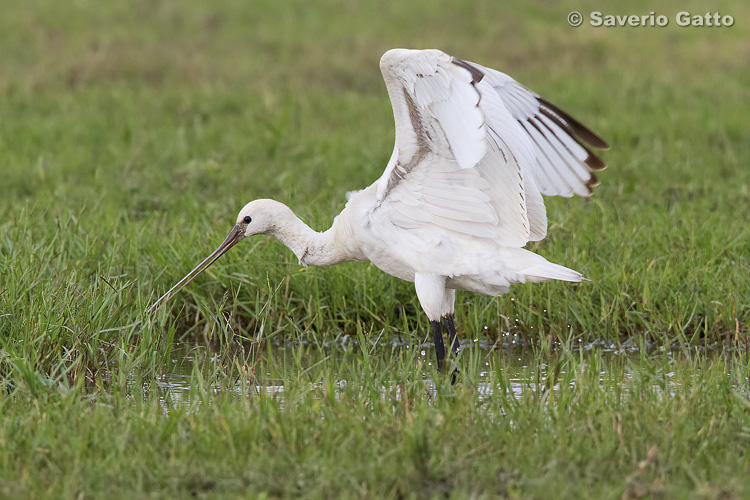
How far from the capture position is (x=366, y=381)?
15.2 ft

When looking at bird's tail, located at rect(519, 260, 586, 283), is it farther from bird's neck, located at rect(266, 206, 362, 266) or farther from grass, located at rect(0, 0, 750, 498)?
bird's neck, located at rect(266, 206, 362, 266)

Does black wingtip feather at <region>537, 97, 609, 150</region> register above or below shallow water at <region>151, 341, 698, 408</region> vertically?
above

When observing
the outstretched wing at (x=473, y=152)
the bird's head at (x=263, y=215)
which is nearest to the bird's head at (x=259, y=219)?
the bird's head at (x=263, y=215)

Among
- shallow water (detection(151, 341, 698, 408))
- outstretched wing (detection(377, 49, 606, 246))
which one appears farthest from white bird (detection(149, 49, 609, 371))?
shallow water (detection(151, 341, 698, 408))

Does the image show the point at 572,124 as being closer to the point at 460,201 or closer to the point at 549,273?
the point at 460,201

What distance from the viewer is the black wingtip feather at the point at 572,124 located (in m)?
5.29

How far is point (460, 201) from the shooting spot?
532 centimetres

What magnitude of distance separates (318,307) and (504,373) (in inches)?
72.6

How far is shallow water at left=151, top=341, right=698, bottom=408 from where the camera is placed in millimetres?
4633

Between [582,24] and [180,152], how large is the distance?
27.0 ft

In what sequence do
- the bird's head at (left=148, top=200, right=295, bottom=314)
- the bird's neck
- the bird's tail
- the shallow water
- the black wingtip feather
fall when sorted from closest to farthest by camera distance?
1. the shallow water
2. the bird's tail
3. the black wingtip feather
4. the bird's neck
5. the bird's head at (left=148, top=200, right=295, bottom=314)

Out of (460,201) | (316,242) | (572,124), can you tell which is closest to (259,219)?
(316,242)

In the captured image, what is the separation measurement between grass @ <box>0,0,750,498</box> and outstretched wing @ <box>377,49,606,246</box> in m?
0.70

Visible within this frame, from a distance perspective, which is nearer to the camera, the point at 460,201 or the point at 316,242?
the point at 460,201
